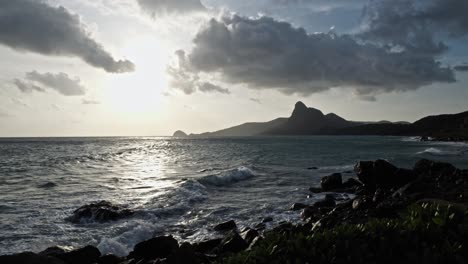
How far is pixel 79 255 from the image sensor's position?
37.2 feet

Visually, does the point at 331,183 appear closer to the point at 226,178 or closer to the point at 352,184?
the point at 352,184

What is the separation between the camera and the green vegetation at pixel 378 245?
6.25m

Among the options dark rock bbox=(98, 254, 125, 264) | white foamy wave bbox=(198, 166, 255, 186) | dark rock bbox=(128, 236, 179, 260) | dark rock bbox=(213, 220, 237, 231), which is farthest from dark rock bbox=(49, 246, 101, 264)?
white foamy wave bbox=(198, 166, 255, 186)

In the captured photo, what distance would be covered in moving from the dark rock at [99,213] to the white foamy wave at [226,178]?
1202 cm

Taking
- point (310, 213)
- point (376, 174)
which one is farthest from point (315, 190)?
point (310, 213)

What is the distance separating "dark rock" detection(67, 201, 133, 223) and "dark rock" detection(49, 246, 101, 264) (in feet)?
20.3

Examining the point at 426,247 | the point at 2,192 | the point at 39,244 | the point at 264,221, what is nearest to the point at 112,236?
the point at 39,244

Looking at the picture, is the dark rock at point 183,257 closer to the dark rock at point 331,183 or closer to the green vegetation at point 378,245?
the green vegetation at point 378,245

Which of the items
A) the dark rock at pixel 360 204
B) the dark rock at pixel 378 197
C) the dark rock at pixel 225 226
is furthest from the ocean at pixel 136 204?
the dark rock at pixel 378 197

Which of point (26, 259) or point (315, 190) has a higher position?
point (26, 259)

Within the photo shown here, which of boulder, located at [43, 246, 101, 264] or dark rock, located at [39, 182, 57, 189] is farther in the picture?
dark rock, located at [39, 182, 57, 189]

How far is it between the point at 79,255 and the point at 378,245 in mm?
8780

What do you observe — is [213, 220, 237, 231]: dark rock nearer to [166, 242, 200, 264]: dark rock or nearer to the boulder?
the boulder

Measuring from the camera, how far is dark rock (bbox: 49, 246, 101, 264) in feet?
36.2
